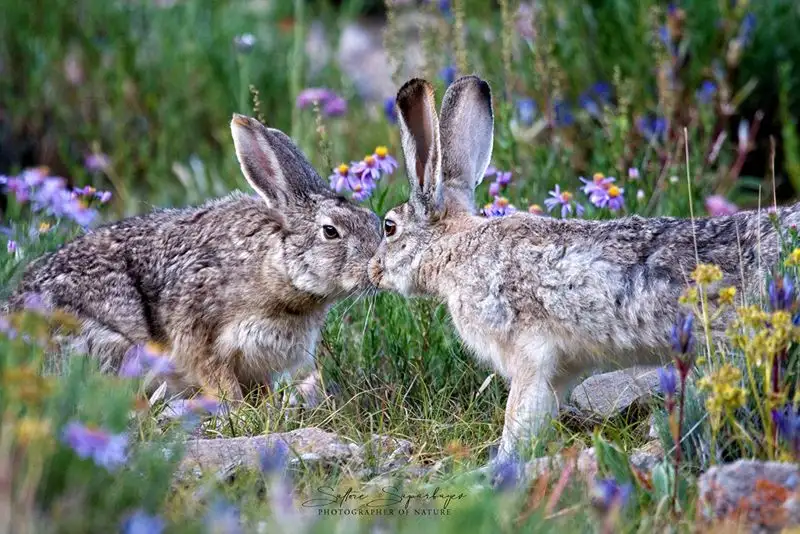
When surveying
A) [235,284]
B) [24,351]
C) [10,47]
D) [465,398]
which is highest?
[10,47]

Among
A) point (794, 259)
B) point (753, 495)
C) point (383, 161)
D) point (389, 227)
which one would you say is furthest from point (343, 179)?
point (753, 495)

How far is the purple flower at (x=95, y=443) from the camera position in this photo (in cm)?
322

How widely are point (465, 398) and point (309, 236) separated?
45.6 inches

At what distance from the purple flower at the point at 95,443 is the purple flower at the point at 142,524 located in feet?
0.52

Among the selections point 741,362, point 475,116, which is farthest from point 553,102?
point 741,362

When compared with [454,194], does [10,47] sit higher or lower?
higher

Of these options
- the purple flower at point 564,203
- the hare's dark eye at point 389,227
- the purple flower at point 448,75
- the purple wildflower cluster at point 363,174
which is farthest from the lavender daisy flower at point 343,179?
the purple flower at point 448,75

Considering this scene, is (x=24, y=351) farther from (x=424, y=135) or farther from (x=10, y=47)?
(x=10, y=47)

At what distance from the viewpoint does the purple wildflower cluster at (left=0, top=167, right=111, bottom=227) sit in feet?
20.6

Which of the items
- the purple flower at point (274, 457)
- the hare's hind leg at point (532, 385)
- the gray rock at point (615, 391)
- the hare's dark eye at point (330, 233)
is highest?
the hare's dark eye at point (330, 233)

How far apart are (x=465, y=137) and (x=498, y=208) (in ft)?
1.39

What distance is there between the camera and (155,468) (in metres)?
3.67

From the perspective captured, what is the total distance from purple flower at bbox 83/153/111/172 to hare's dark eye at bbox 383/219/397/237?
3713 mm

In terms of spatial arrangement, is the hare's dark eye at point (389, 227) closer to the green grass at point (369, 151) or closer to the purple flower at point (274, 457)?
the green grass at point (369, 151)
